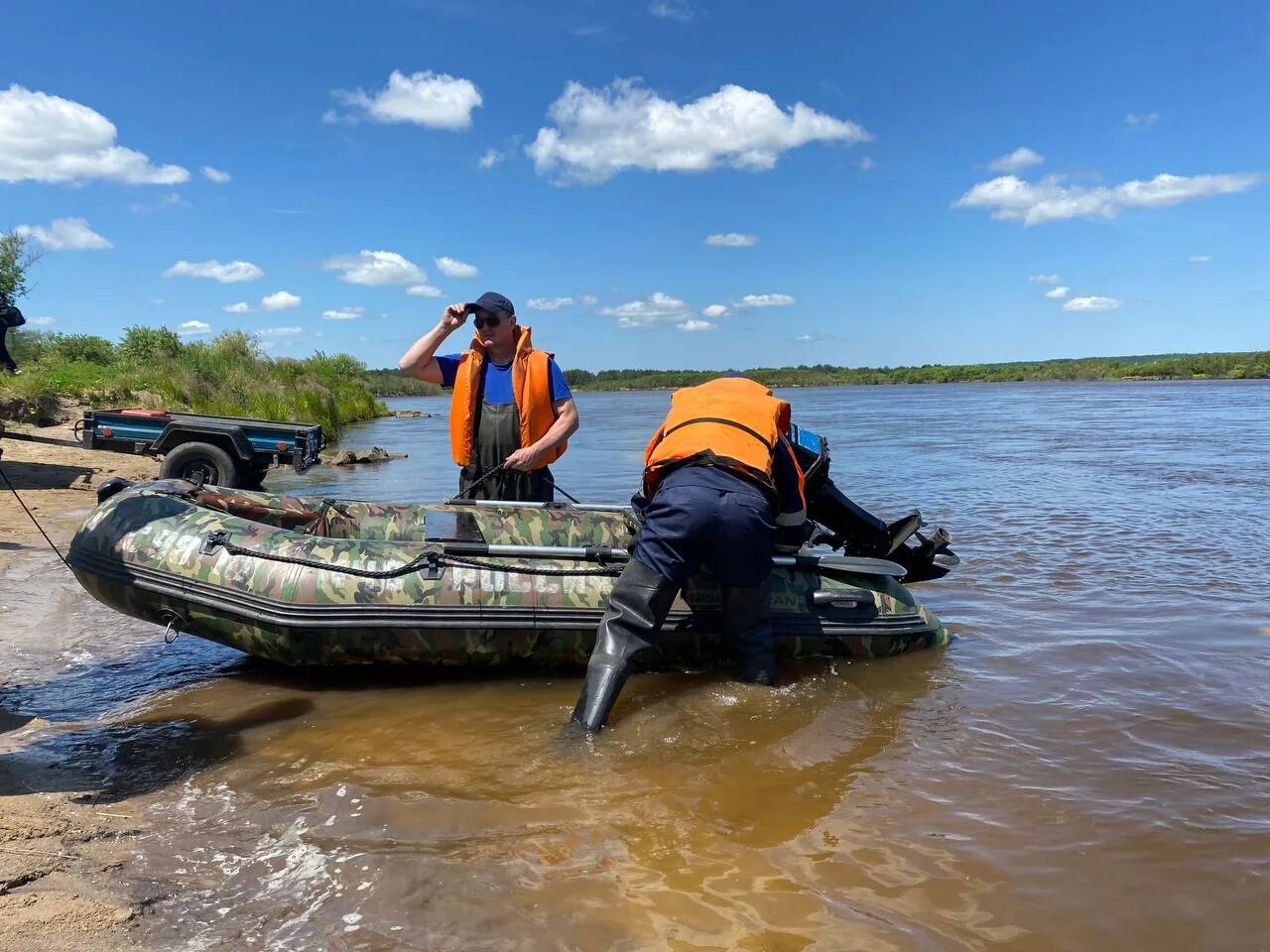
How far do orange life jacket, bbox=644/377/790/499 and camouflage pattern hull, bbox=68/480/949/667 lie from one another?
81cm

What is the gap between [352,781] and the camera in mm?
3191

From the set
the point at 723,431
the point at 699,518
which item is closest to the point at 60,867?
the point at 699,518

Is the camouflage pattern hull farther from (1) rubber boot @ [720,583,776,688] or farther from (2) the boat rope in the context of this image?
(1) rubber boot @ [720,583,776,688]

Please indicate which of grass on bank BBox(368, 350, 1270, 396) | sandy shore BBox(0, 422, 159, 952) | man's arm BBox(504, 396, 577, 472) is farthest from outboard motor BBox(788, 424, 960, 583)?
grass on bank BBox(368, 350, 1270, 396)

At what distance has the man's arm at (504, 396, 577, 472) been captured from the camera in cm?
468

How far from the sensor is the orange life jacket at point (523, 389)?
4711 millimetres

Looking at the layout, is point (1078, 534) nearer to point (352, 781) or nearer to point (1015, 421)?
point (352, 781)

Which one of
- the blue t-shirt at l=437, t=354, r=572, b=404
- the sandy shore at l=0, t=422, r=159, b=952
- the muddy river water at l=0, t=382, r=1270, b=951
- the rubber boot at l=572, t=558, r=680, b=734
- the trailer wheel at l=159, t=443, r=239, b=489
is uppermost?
the blue t-shirt at l=437, t=354, r=572, b=404

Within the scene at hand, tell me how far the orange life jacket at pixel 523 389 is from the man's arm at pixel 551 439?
0.04 m

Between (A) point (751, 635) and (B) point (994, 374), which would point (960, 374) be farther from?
(A) point (751, 635)

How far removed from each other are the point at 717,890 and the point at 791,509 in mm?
1933

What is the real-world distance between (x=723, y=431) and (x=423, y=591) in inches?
68.2

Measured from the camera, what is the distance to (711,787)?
10.4 feet

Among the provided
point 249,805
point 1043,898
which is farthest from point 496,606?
point 1043,898
